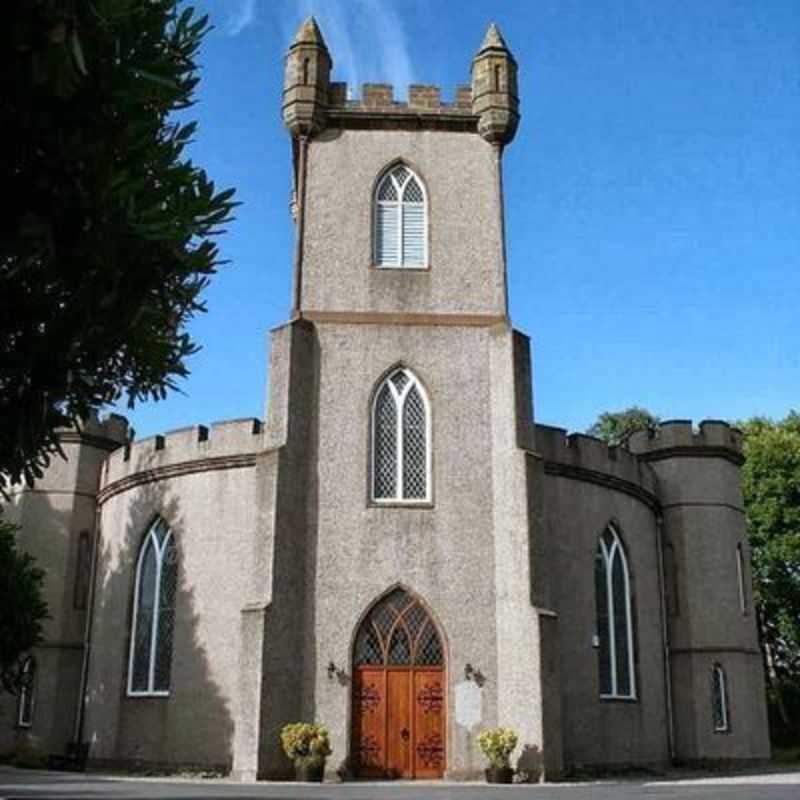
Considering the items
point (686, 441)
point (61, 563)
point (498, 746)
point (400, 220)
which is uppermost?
point (400, 220)

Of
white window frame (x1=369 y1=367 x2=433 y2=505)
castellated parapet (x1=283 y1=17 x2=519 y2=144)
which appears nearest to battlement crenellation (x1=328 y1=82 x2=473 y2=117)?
castellated parapet (x1=283 y1=17 x2=519 y2=144)

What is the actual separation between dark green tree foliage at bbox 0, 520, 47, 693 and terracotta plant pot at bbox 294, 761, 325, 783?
7.84 metres

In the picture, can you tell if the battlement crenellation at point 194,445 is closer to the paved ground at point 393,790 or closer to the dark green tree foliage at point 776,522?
the paved ground at point 393,790

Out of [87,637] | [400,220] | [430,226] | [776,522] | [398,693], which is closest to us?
[398,693]

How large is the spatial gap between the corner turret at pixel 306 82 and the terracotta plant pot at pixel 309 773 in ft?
43.7

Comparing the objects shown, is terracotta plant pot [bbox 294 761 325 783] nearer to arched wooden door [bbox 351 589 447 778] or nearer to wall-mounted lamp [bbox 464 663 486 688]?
arched wooden door [bbox 351 589 447 778]

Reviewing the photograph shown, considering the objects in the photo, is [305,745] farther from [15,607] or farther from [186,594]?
[15,607]

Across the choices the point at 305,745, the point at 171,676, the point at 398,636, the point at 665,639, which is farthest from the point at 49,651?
the point at 665,639

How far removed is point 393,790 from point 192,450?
918 centimetres

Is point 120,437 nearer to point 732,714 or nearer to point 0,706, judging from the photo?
point 0,706

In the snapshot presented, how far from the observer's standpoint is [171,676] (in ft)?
70.4

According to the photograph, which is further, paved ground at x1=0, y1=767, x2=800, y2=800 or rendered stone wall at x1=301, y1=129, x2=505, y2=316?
rendered stone wall at x1=301, y1=129, x2=505, y2=316

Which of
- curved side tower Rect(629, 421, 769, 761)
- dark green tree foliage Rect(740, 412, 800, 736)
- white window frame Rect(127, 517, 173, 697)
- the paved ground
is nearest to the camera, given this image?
the paved ground

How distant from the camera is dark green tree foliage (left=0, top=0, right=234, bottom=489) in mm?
6992
